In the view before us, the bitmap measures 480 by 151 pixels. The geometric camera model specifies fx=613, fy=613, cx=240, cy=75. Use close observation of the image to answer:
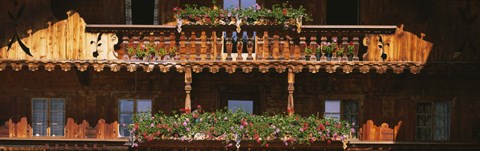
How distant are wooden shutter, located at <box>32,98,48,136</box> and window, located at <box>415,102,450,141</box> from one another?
1175cm

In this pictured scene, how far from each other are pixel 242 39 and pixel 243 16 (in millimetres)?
675

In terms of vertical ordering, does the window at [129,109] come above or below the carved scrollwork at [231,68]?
below

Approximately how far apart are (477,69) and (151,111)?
984 centimetres

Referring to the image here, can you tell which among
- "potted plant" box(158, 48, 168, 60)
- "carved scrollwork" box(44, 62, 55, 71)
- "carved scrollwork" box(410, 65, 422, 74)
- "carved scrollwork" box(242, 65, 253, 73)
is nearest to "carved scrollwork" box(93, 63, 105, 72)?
"carved scrollwork" box(44, 62, 55, 71)

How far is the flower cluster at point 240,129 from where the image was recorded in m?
17.2

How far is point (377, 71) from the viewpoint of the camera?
17594 millimetres

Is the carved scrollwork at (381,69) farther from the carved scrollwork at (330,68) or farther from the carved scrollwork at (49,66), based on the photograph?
the carved scrollwork at (49,66)

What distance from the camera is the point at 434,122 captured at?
19.3 m

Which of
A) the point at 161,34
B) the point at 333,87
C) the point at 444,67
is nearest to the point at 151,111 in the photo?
the point at 161,34

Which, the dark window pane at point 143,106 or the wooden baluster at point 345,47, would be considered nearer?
the wooden baluster at point 345,47

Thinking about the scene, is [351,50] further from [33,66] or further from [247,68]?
[33,66]

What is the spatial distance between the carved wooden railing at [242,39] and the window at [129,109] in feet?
7.02

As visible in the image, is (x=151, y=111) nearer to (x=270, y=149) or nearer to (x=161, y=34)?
(x=161, y=34)

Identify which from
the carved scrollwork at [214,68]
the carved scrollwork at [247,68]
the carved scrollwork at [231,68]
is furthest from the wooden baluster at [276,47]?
the carved scrollwork at [214,68]
